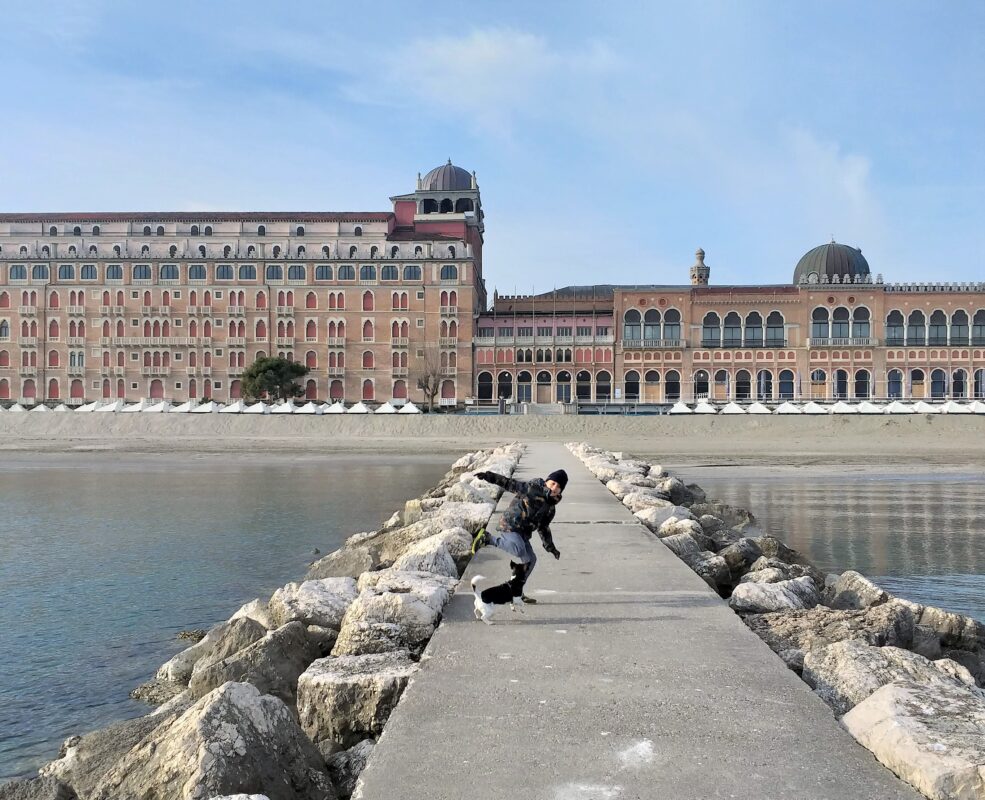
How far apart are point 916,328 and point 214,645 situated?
79012 millimetres

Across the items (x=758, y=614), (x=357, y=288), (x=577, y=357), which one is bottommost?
(x=758, y=614)

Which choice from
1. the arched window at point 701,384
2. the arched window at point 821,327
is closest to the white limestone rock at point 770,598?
the arched window at point 701,384

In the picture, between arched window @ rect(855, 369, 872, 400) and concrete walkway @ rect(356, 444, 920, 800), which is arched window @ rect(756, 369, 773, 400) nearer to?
arched window @ rect(855, 369, 872, 400)

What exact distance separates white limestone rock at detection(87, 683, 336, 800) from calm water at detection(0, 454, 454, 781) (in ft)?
7.83

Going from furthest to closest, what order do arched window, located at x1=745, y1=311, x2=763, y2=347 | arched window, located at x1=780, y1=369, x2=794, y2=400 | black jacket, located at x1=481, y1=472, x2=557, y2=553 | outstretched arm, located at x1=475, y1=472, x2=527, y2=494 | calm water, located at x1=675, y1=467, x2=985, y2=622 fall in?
arched window, located at x1=745, y1=311, x2=763, y2=347, arched window, located at x1=780, y1=369, x2=794, y2=400, calm water, located at x1=675, y1=467, x2=985, y2=622, black jacket, located at x1=481, y1=472, x2=557, y2=553, outstretched arm, located at x1=475, y1=472, x2=527, y2=494

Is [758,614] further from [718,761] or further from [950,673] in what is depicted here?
[718,761]

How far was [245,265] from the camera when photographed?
79.2 meters

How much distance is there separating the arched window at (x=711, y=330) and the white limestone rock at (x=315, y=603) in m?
72.1

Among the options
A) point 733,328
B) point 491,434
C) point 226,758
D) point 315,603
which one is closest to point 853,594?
point 315,603

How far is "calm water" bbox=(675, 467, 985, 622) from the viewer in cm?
1208

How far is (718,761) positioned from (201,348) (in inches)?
3154

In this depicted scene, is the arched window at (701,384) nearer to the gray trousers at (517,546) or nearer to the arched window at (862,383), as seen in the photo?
the arched window at (862,383)

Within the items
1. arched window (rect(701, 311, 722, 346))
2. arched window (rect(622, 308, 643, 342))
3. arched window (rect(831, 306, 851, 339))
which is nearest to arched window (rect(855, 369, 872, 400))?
→ arched window (rect(831, 306, 851, 339))

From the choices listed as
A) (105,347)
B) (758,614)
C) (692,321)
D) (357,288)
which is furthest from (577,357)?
(758,614)
